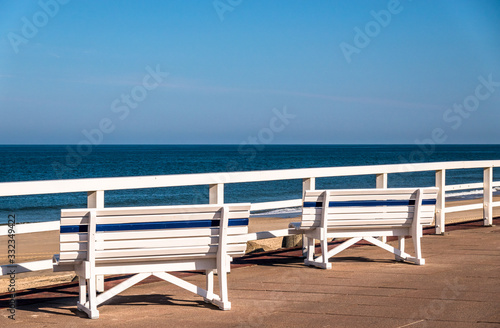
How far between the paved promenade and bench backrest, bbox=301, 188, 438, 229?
49 cm

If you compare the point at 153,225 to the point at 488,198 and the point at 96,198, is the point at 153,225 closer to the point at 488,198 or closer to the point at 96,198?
the point at 96,198

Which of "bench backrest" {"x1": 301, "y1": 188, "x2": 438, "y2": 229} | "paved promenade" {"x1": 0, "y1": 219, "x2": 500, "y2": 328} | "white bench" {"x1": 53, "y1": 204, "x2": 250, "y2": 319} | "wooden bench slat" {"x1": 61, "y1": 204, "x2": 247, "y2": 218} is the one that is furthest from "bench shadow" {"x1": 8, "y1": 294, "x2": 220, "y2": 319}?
"bench backrest" {"x1": 301, "y1": 188, "x2": 438, "y2": 229}

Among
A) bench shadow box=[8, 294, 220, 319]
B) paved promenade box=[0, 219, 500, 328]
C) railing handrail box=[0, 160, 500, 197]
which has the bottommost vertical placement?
bench shadow box=[8, 294, 220, 319]

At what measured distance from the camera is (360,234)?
6.61m

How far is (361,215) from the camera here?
6.47 m

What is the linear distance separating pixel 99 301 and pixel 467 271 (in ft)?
11.9

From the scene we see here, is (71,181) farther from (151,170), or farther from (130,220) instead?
(151,170)

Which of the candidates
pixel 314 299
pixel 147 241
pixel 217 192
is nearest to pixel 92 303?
pixel 147 241

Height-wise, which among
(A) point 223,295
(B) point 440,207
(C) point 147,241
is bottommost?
(A) point 223,295

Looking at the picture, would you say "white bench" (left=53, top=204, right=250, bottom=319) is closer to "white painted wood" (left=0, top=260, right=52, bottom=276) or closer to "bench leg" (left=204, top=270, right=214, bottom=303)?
"bench leg" (left=204, top=270, right=214, bottom=303)

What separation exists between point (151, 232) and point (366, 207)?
2.67 m

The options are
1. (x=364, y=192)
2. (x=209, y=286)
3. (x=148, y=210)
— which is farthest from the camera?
(x=364, y=192)

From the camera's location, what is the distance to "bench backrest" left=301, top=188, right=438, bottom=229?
6.34 m

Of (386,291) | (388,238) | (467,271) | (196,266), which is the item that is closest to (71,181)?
(196,266)
